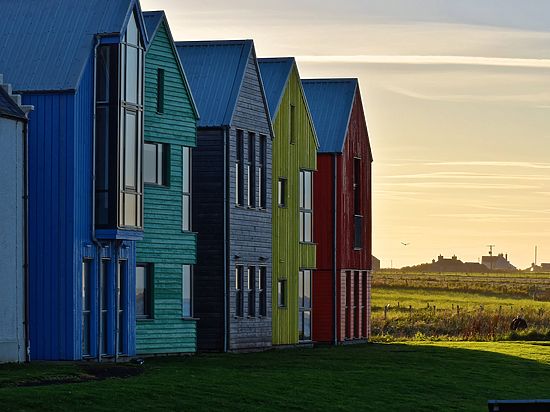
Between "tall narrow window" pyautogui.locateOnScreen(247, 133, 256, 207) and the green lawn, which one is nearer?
the green lawn

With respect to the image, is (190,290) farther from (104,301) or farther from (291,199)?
(291,199)

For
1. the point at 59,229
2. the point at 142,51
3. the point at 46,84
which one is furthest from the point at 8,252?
the point at 142,51

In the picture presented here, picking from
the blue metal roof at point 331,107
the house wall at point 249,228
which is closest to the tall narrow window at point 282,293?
the house wall at point 249,228

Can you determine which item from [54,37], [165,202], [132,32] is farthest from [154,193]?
[54,37]

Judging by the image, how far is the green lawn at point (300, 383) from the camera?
27.9 metres

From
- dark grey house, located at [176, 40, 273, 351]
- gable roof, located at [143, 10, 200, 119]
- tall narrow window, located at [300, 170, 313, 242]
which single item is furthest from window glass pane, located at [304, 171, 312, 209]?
gable roof, located at [143, 10, 200, 119]

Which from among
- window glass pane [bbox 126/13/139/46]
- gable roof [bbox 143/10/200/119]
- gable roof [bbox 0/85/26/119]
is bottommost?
gable roof [bbox 0/85/26/119]

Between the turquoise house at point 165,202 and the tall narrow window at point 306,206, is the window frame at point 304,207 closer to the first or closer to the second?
the tall narrow window at point 306,206

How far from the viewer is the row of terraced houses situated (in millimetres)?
36938

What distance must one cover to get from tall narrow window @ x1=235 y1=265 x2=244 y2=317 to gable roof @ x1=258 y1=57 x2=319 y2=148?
5.65m

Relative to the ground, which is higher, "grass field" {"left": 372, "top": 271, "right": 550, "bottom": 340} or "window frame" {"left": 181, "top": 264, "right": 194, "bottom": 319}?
"window frame" {"left": 181, "top": 264, "right": 194, "bottom": 319}

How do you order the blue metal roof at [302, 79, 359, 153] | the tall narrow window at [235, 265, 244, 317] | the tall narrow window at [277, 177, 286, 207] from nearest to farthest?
the tall narrow window at [235, 265, 244, 317]
the tall narrow window at [277, 177, 286, 207]
the blue metal roof at [302, 79, 359, 153]

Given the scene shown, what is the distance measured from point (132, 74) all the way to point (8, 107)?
4463 mm

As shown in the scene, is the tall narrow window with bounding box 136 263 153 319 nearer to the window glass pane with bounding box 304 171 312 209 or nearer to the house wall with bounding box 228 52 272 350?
the house wall with bounding box 228 52 272 350
